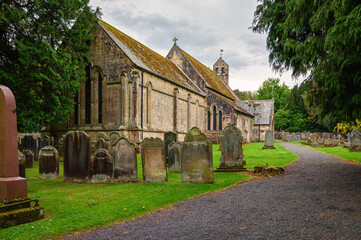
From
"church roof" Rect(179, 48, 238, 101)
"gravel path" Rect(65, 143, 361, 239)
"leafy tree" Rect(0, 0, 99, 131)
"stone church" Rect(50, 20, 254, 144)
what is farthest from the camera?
"church roof" Rect(179, 48, 238, 101)

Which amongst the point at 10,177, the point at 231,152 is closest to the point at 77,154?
the point at 10,177

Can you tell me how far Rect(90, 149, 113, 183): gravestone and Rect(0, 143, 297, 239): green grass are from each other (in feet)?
1.03

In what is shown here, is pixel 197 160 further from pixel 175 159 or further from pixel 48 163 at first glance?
pixel 48 163

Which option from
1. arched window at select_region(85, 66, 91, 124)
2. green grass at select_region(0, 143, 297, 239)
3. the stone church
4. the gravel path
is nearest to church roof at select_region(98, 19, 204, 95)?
the stone church

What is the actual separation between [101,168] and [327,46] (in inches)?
280

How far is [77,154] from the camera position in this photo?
26.2ft

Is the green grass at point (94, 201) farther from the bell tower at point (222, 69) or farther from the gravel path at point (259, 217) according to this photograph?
the bell tower at point (222, 69)

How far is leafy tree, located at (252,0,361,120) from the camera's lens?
5.39m

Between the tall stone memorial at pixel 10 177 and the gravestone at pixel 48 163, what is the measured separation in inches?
175

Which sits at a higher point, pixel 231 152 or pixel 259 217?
pixel 231 152

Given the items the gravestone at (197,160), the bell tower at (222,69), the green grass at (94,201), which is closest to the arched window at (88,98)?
the green grass at (94,201)

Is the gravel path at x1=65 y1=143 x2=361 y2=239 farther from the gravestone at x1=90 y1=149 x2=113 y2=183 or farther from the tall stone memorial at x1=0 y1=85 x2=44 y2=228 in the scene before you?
the gravestone at x1=90 y1=149 x2=113 y2=183

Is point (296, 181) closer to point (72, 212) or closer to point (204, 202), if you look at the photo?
point (204, 202)

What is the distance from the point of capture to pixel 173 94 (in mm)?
22688
